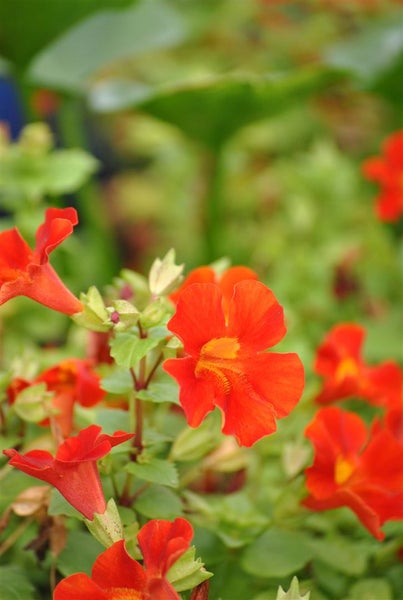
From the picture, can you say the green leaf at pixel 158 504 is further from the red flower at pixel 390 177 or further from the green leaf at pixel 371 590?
the red flower at pixel 390 177

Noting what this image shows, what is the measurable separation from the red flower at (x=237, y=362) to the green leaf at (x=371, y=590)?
18 centimetres

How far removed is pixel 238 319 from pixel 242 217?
0.98 m

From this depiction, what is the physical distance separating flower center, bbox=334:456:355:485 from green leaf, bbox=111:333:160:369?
155 millimetres

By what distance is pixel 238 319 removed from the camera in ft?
1.64

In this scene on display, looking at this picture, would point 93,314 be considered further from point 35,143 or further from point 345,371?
point 35,143

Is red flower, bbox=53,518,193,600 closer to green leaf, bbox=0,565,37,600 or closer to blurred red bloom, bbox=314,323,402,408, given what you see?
green leaf, bbox=0,565,37,600

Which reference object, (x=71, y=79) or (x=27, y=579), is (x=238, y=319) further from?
(x=71, y=79)

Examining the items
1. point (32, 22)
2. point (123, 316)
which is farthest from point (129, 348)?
point (32, 22)

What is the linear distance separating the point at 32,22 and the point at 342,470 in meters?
0.78

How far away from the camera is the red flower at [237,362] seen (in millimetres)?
481

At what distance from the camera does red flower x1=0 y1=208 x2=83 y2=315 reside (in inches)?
20.3

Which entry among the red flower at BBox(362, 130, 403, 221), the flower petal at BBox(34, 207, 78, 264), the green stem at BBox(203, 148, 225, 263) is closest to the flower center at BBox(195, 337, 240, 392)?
the flower petal at BBox(34, 207, 78, 264)

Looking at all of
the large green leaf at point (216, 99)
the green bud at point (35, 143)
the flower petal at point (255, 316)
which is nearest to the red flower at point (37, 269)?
the flower petal at point (255, 316)

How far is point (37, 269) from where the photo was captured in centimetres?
52
